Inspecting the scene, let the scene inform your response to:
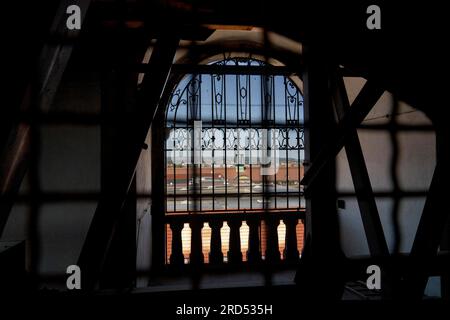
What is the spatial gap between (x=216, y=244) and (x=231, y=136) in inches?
75.3

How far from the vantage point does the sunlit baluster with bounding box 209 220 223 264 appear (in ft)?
16.7

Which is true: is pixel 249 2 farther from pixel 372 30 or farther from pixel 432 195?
pixel 432 195

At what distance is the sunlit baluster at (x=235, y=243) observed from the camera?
5.07 meters

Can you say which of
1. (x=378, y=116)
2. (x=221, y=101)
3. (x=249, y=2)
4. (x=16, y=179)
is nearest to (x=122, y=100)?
(x=16, y=179)

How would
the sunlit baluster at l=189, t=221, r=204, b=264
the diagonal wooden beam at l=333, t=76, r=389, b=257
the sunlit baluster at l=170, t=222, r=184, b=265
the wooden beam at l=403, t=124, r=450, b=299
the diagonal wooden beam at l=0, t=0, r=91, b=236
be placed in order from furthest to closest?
1. the sunlit baluster at l=170, t=222, r=184, b=265
2. the sunlit baluster at l=189, t=221, r=204, b=264
3. the diagonal wooden beam at l=333, t=76, r=389, b=257
4. the wooden beam at l=403, t=124, r=450, b=299
5. the diagonal wooden beam at l=0, t=0, r=91, b=236

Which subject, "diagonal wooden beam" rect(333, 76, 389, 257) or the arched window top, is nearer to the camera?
"diagonal wooden beam" rect(333, 76, 389, 257)

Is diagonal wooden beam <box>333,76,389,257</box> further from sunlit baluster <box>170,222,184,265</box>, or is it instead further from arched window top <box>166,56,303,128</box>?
sunlit baluster <box>170,222,184,265</box>

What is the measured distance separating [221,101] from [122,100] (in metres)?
2.92

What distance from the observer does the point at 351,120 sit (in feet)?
5.80

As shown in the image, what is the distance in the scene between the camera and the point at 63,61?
1.81 m

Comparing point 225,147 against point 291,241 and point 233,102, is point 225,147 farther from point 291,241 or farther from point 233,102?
point 291,241

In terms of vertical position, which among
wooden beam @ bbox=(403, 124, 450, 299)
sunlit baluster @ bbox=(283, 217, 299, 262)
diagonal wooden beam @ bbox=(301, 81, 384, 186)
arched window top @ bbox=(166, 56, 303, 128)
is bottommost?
sunlit baluster @ bbox=(283, 217, 299, 262)

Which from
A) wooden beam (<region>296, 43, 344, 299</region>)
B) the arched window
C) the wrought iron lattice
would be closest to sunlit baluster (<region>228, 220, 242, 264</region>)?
the arched window

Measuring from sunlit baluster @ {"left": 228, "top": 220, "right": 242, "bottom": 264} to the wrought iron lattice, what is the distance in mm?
281
